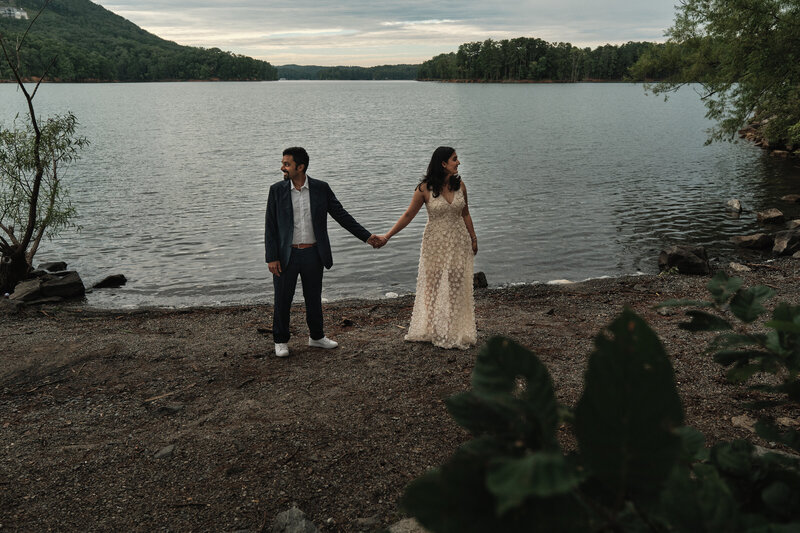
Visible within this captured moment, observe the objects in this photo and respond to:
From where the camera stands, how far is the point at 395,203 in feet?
83.6

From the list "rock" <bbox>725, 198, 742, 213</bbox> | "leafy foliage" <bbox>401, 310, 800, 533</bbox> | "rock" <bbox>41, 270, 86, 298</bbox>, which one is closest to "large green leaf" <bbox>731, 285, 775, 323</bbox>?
"leafy foliage" <bbox>401, 310, 800, 533</bbox>

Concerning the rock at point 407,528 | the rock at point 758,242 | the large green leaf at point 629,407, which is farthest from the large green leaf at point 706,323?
the rock at point 758,242

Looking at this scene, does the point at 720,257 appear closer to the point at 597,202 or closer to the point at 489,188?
the point at 597,202

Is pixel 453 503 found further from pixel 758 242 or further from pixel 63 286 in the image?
→ pixel 758 242

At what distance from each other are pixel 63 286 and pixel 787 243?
1943 centimetres

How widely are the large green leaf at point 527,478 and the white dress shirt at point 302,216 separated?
24.3ft

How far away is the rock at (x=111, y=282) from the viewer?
50.3 feet

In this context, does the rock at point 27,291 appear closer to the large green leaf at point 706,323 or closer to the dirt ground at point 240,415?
the dirt ground at point 240,415

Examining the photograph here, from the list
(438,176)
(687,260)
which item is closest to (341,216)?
(438,176)

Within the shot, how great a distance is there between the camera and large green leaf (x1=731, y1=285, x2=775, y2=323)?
1552 mm

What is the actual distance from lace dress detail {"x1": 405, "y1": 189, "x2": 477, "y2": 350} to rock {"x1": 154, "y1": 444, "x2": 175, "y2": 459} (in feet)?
13.4

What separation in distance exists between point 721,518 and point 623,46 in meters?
225

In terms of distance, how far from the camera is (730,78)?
2509cm

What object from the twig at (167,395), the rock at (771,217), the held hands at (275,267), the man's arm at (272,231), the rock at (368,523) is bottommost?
the rock at (771,217)
